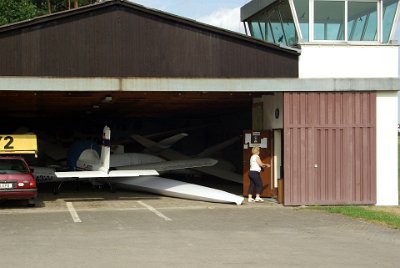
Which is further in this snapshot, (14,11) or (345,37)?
(14,11)

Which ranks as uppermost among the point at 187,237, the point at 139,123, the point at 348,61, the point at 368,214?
the point at 348,61

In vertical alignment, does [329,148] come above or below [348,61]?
below

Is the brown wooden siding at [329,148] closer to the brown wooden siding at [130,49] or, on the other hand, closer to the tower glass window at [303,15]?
the brown wooden siding at [130,49]

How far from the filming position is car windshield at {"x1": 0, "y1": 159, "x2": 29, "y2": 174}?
55.8 ft

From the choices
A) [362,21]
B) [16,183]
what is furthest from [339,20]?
[16,183]

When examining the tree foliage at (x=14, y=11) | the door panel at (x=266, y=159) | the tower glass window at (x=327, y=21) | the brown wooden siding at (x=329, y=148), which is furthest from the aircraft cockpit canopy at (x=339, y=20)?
the tree foliage at (x=14, y=11)

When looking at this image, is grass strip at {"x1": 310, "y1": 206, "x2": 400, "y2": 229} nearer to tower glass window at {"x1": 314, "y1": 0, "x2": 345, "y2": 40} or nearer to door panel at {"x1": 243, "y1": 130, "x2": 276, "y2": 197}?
door panel at {"x1": 243, "y1": 130, "x2": 276, "y2": 197}

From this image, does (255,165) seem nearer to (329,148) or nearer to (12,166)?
(329,148)

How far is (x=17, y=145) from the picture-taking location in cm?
1762

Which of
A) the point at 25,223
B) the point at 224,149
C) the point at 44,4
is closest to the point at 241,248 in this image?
the point at 25,223

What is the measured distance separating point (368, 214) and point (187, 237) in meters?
6.05

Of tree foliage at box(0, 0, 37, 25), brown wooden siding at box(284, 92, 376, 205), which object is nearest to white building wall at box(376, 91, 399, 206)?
brown wooden siding at box(284, 92, 376, 205)

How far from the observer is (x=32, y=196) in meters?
16.9

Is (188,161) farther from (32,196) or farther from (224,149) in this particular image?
(32,196)
